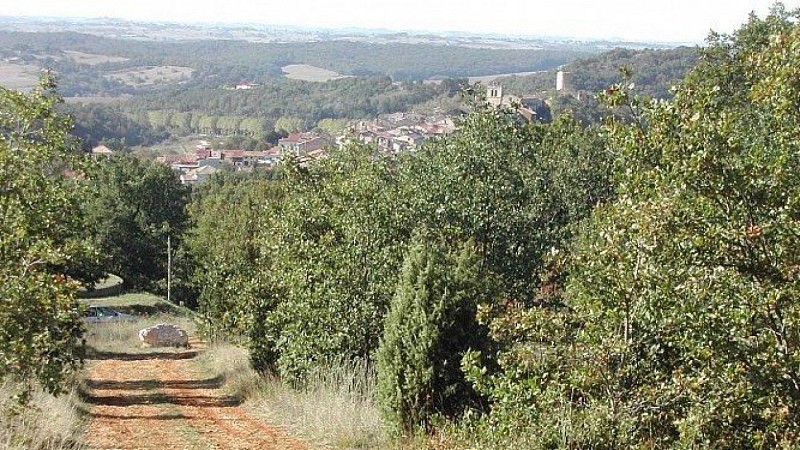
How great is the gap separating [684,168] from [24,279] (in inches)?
237

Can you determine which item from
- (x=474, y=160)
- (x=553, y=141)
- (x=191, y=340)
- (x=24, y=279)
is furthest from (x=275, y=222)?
(x=191, y=340)

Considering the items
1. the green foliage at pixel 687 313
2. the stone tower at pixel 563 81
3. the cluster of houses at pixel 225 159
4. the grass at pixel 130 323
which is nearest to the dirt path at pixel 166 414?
the grass at pixel 130 323

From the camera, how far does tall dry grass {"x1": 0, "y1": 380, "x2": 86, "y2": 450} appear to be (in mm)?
7633

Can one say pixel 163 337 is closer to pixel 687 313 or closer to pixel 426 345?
pixel 426 345

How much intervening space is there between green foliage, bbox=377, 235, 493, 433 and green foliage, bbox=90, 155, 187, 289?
4131 centimetres

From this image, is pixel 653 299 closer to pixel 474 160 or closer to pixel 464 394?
pixel 464 394

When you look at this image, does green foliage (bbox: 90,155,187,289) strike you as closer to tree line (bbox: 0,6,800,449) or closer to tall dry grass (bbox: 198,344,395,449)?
tree line (bbox: 0,6,800,449)

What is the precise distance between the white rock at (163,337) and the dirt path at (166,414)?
572 centimetres

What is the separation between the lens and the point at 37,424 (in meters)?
8.65

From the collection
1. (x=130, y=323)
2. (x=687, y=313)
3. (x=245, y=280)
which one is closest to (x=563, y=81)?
(x=130, y=323)

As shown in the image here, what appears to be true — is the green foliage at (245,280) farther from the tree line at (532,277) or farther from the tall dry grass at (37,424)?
the tall dry grass at (37,424)

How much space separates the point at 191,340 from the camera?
30422 millimetres

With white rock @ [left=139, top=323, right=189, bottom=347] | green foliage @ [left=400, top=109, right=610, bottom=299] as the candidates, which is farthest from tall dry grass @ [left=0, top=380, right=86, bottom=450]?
white rock @ [left=139, top=323, right=189, bottom=347]

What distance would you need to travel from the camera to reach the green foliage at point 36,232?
7.85 meters
